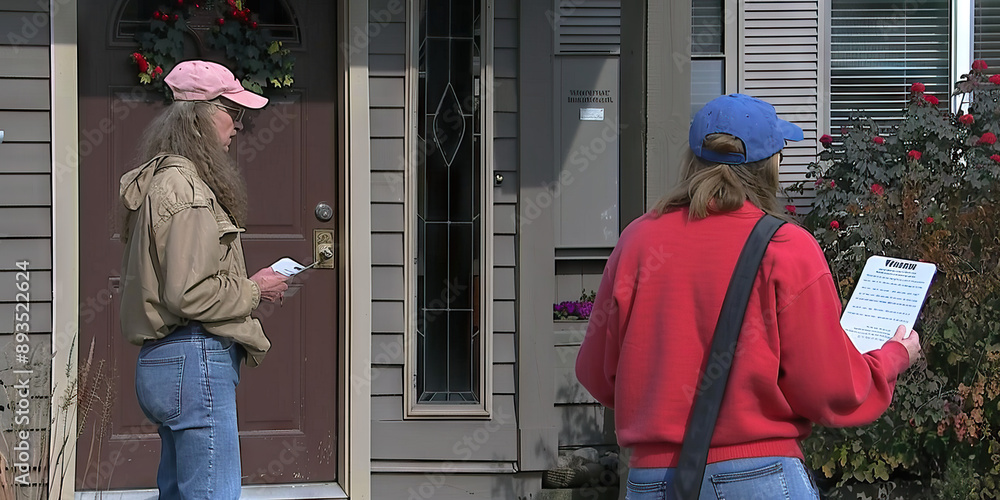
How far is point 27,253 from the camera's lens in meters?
4.00

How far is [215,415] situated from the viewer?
2.35m

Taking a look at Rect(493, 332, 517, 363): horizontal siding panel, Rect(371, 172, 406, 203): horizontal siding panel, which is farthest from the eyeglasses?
Rect(493, 332, 517, 363): horizontal siding panel

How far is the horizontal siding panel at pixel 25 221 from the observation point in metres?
3.99

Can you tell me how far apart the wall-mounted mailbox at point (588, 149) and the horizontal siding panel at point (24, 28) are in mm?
2651

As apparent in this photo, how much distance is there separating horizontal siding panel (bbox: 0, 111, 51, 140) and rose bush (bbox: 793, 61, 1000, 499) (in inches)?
137

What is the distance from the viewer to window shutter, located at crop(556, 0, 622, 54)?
5.43 m

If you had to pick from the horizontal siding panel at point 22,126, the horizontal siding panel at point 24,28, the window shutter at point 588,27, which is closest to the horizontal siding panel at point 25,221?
the horizontal siding panel at point 22,126

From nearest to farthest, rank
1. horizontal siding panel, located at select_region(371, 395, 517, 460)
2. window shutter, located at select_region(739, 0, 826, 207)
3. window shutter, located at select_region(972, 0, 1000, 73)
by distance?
horizontal siding panel, located at select_region(371, 395, 517, 460) → window shutter, located at select_region(739, 0, 826, 207) → window shutter, located at select_region(972, 0, 1000, 73)

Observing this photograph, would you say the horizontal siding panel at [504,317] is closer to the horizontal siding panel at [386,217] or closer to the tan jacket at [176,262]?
the horizontal siding panel at [386,217]

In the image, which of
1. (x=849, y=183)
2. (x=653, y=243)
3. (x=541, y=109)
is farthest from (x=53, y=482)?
(x=849, y=183)

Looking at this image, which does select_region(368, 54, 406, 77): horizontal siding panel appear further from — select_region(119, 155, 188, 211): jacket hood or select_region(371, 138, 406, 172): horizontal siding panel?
select_region(119, 155, 188, 211): jacket hood

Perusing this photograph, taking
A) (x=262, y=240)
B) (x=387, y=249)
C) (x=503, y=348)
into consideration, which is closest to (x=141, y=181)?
(x=262, y=240)

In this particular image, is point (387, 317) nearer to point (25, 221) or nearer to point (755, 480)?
point (25, 221)

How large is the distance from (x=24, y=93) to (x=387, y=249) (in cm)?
161
